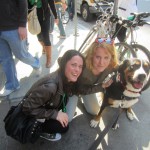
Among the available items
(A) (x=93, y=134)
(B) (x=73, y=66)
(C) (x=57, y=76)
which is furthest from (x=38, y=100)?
(A) (x=93, y=134)

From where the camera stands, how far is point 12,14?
229 cm

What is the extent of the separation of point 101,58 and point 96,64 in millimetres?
102

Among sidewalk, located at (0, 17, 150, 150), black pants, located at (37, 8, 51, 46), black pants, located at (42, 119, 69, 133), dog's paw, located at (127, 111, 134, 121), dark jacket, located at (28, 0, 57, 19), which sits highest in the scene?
dark jacket, located at (28, 0, 57, 19)

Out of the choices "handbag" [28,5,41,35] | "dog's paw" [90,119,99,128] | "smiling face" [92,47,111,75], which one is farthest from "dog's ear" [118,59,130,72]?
"handbag" [28,5,41,35]

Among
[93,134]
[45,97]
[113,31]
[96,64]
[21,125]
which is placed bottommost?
[93,134]

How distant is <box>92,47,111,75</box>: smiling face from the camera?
7.14 feet

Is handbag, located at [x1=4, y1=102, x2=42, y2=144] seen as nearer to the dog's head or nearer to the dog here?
the dog

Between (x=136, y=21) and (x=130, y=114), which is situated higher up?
(x=136, y=21)

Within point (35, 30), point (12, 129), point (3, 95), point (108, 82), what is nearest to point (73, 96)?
point (108, 82)

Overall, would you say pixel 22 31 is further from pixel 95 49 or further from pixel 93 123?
pixel 93 123

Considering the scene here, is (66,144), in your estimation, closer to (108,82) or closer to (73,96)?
(73,96)

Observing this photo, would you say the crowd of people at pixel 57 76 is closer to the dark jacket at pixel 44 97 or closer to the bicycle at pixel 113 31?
the dark jacket at pixel 44 97

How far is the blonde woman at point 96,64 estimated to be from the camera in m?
2.20

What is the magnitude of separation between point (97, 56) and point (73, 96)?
1.98ft
